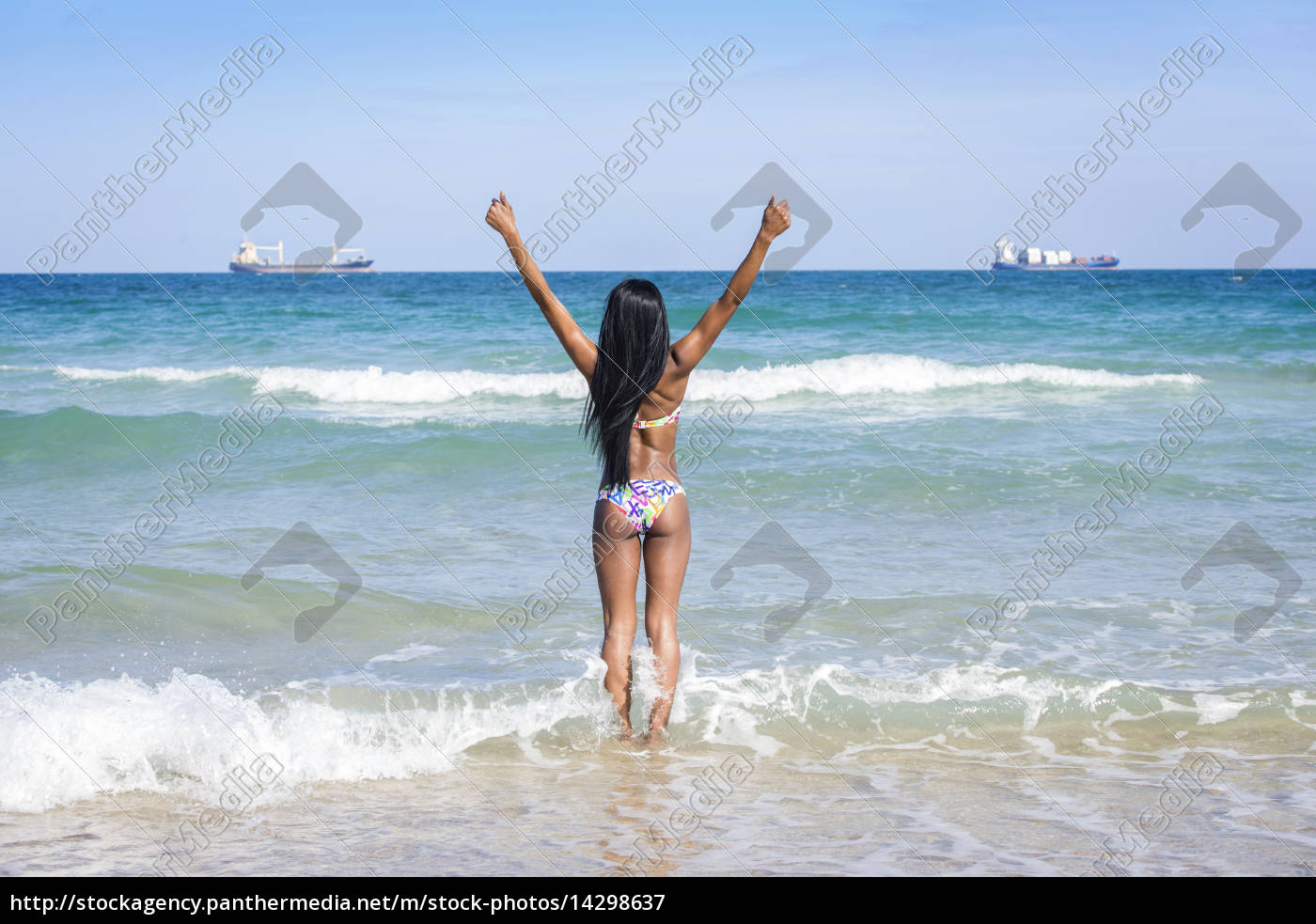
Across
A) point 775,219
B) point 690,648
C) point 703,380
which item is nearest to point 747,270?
point 775,219

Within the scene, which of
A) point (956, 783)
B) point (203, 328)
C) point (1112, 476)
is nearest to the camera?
point (956, 783)

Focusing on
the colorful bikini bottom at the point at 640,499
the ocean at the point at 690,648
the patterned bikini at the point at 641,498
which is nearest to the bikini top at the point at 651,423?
the patterned bikini at the point at 641,498

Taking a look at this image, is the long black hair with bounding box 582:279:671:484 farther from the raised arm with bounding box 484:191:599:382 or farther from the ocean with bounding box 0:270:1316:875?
the ocean with bounding box 0:270:1316:875

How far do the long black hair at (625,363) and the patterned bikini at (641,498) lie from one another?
0.05 m

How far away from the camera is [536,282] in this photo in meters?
3.59

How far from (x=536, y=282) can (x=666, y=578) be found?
49.0 inches

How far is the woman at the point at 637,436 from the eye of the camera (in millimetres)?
3652

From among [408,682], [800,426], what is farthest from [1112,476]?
[408,682]

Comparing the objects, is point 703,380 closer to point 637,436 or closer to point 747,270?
point 637,436

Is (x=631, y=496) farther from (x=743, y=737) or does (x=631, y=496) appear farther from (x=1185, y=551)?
(x=1185, y=551)

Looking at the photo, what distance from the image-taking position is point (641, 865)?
10.3 ft

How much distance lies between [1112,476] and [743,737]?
227 inches
